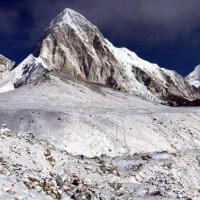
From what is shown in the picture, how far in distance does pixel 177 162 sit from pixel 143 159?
8.89 feet

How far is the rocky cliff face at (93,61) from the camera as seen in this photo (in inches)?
6334

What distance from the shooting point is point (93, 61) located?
557 feet

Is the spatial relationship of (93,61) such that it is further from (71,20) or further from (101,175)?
(101,175)

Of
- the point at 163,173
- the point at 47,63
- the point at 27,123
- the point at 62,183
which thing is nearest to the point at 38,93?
the point at 27,123

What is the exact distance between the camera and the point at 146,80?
17325 centimetres

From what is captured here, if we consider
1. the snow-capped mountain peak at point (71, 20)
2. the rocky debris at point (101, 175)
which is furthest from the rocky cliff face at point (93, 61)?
the rocky debris at point (101, 175)

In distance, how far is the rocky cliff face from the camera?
16088 centimetres

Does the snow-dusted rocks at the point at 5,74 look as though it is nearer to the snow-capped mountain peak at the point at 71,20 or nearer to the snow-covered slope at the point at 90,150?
the snow-capped mountain peak at the point at 71,20

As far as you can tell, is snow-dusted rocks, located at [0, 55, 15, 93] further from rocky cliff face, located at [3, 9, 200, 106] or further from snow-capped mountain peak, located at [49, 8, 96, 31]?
snow-capped mountain peak, located at [49, 8, 96, 31]

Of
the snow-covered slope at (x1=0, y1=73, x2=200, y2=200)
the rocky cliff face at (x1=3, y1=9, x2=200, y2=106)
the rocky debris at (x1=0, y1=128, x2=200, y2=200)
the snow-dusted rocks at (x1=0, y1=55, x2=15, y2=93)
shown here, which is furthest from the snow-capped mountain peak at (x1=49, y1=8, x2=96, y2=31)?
the rocky debris at (x1=0, y1=128, x2=200, y2=200)

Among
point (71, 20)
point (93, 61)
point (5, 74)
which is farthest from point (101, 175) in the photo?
point (71, 20)

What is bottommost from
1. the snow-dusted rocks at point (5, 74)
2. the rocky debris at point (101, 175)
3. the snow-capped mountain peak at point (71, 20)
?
the rocky debris at point (101, 175)

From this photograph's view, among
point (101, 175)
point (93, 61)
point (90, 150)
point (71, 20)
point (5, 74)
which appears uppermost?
point (71, 20)

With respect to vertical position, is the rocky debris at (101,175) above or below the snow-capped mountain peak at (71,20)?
below
